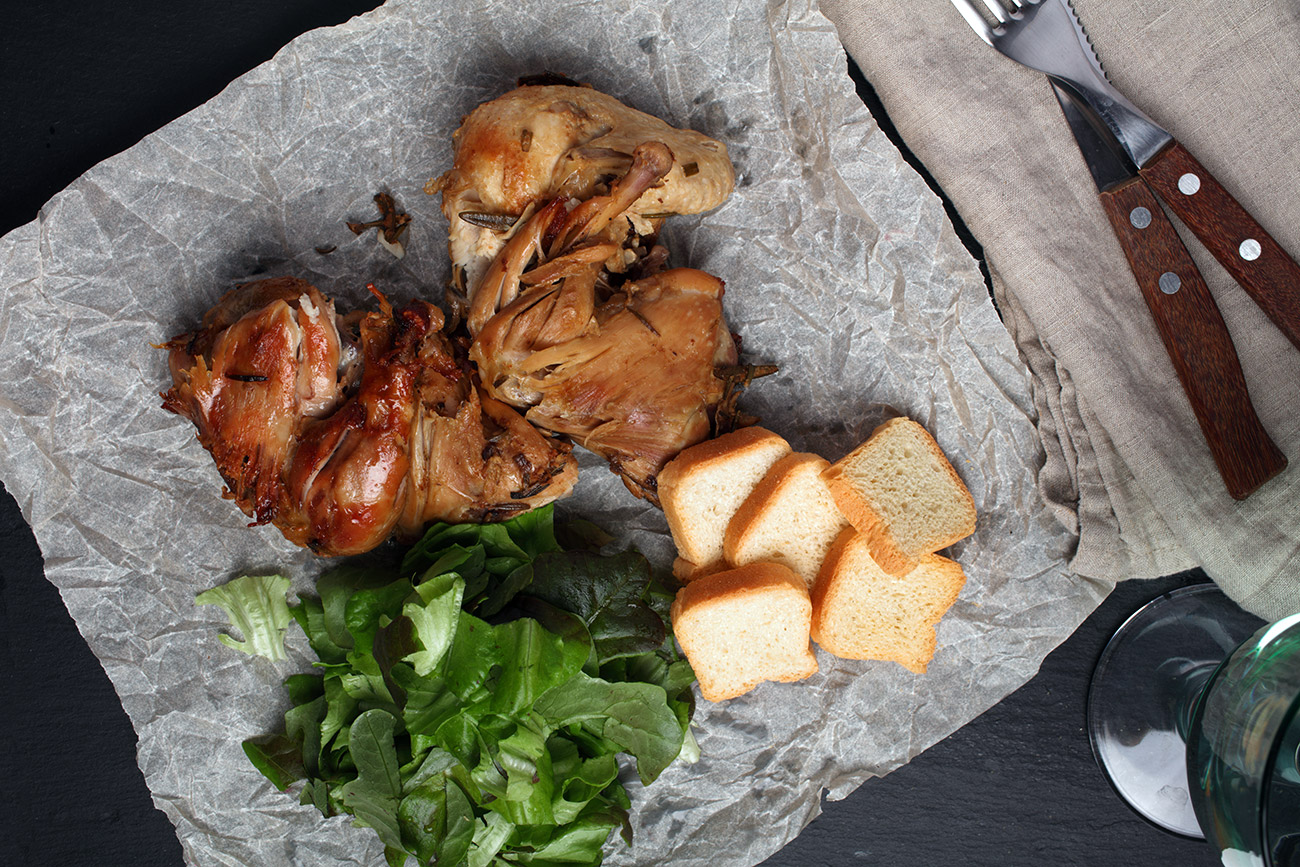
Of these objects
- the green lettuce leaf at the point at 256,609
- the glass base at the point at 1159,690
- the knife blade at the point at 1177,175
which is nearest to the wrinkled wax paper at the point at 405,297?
the green lettuce leaf at the point at 256,609

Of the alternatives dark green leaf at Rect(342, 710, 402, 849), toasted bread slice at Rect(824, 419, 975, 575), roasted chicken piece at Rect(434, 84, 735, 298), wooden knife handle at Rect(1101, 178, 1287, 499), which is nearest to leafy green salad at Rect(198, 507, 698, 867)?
dark green leaf at Rect(342, 710, 402, 849)

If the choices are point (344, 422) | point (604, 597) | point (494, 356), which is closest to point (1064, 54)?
point (494, 356)

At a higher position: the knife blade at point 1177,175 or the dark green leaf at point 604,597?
the knife blade at point 1177,175

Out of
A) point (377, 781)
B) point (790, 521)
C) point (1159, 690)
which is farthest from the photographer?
point (1159, 690)

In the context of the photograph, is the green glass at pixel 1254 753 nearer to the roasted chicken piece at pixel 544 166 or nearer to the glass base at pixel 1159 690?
the glass base at pixel 1159 690

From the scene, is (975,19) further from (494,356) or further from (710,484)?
(494,356)

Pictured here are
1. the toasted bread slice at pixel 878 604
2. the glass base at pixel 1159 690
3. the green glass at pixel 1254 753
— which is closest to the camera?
the green glass at pixel 1254 753
